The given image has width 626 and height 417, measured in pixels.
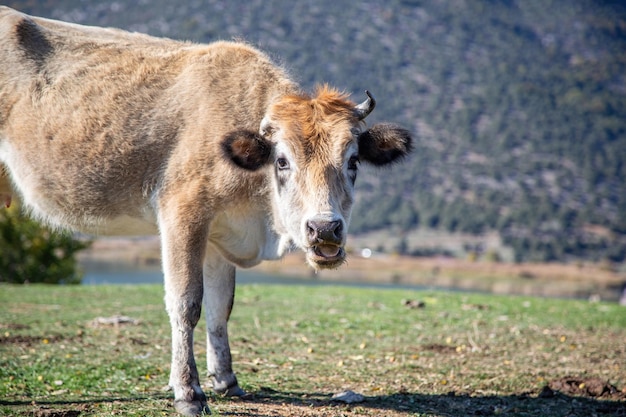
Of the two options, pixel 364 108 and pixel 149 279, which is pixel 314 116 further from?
pixel 149 279

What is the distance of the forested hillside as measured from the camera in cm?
9681

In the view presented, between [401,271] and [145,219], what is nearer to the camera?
[145,219]

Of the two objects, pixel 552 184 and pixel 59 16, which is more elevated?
pixel 59 16

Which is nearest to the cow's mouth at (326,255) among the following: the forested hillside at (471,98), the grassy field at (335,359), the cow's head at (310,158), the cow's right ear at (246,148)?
the cow's head at (310,158)

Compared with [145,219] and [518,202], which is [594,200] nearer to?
[518,202]

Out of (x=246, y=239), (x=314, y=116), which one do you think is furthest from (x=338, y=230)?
(x=246, y=239)

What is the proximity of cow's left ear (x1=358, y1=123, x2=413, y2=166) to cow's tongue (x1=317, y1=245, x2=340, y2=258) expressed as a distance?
4.45 feet

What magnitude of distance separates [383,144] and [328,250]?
5.24 feet

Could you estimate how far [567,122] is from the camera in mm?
140750

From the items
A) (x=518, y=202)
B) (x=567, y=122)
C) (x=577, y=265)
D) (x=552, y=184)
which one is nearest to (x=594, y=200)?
(x=552, y=184)

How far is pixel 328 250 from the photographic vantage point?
6.48 m

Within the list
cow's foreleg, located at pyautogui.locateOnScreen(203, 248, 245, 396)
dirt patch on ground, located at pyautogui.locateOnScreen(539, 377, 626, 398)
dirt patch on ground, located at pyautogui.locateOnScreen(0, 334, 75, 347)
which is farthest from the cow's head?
dirt patch on ground, located at pyautogui.locateOnScreen(0, 334, 75, 347)

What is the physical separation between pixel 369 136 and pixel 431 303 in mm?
9113

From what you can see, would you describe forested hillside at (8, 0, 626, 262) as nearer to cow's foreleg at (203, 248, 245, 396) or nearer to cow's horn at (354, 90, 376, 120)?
cow's foreleg at (203, 248, 245, 396)
